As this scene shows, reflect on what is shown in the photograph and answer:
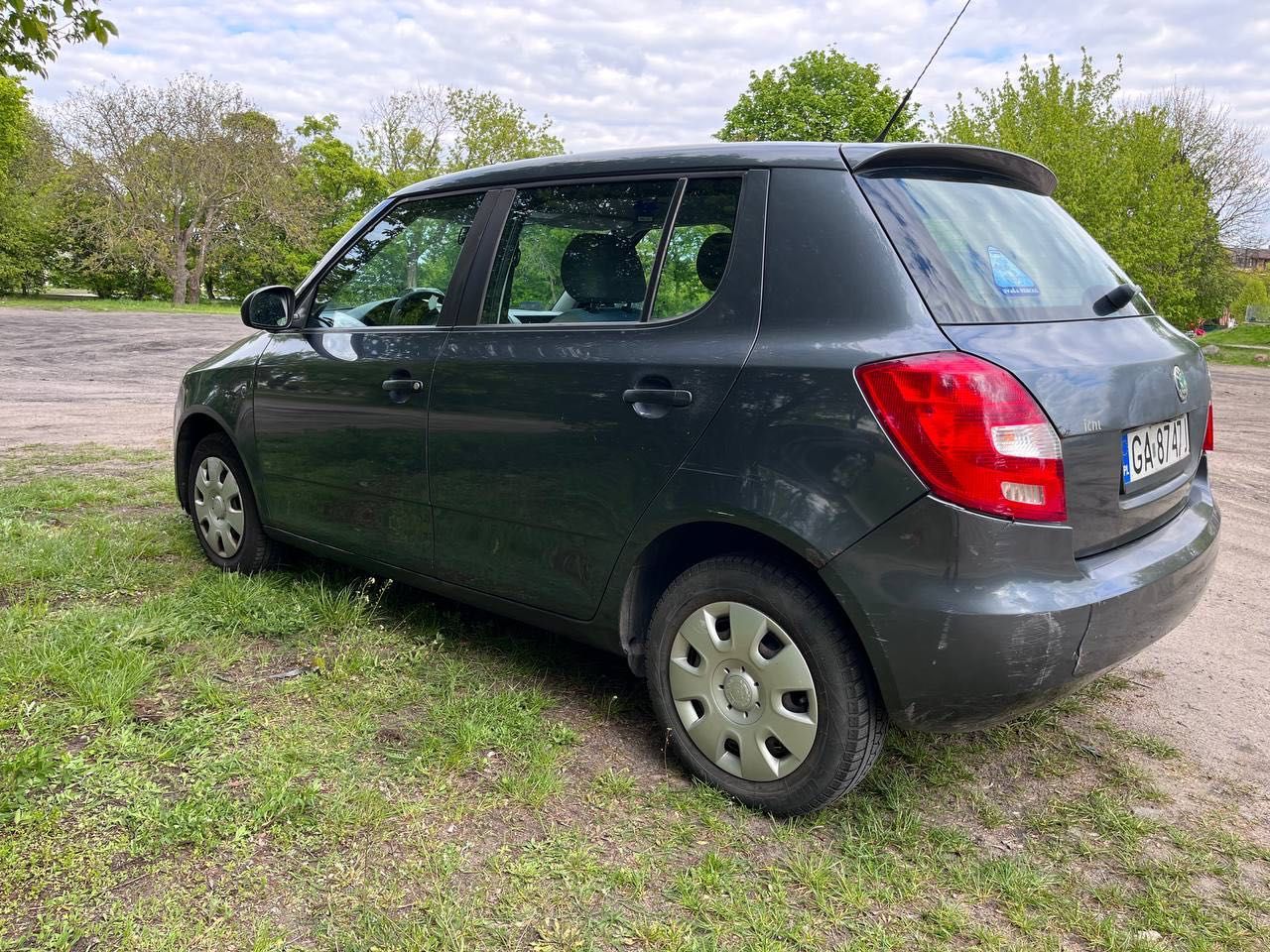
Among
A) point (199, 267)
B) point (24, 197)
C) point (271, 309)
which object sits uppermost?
point (24, 197)

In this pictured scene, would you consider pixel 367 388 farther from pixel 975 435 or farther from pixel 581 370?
pixel 975 435

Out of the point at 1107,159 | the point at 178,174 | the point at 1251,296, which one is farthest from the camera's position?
the point at 1251,296

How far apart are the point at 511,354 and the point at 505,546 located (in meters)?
0.64

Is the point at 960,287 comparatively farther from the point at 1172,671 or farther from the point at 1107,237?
the point at 1107,237

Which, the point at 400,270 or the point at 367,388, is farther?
the point at 400,270

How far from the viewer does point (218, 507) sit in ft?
15.1

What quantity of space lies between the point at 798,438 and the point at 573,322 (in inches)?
38.1

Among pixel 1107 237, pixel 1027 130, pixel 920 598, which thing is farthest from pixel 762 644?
pixel 1027 130

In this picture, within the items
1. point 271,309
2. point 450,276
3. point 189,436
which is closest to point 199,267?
point 189,436

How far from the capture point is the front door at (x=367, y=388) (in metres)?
3.52

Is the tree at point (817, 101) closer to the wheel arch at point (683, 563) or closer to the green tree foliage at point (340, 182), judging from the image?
the green tree foliage at point (340, 182)

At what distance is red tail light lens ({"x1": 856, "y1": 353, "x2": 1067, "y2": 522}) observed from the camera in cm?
225

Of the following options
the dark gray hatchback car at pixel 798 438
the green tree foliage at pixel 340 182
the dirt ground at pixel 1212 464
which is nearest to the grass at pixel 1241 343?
the dirt ground at pixel 1212 464

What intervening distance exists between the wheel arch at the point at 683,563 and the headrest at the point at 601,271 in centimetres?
74
